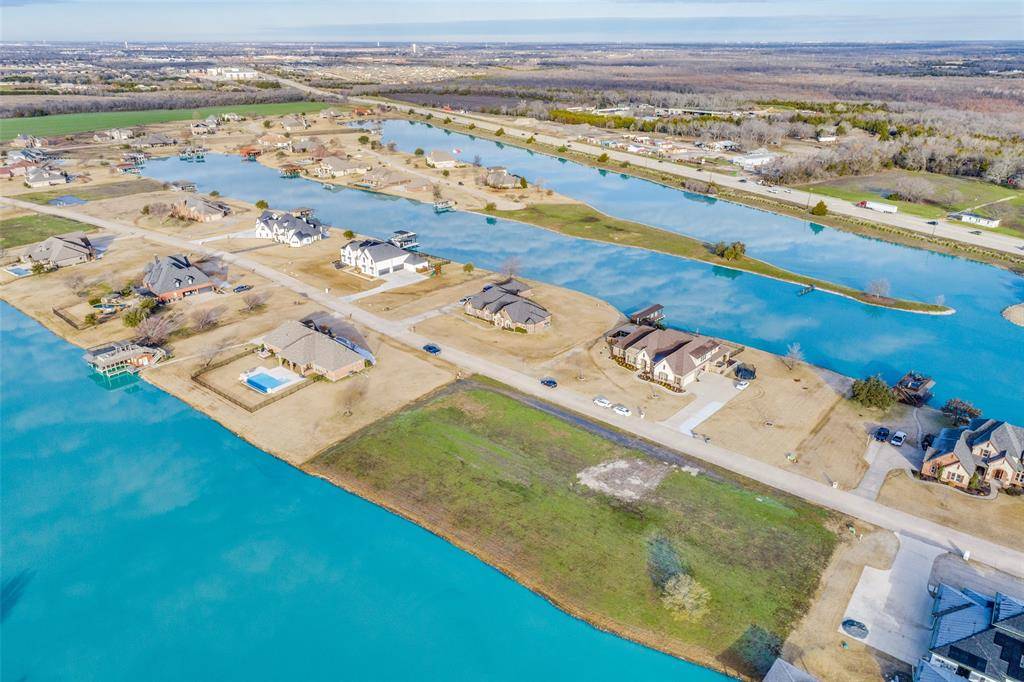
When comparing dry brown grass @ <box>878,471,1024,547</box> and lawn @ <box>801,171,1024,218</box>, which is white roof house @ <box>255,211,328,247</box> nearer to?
dry brown grass @ <box>878,471,1024,547</box>

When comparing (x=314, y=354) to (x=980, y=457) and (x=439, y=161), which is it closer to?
(x=980, y=457)

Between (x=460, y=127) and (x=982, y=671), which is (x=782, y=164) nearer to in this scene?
(x=460, y=127)

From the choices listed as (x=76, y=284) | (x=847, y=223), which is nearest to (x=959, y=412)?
(x=847, y=223)

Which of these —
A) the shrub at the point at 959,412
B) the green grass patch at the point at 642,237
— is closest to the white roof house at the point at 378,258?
the green grass patch at the point at 642,237

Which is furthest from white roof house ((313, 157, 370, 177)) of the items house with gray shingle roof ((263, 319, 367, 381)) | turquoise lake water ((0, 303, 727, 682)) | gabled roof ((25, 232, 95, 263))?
turquoise lake water ((0, 303, 727, 682))

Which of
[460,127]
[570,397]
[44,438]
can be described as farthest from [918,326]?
[460,127]

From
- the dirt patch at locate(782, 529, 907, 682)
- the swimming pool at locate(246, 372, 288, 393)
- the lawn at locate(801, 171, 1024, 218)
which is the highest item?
the lawn at locate(801, 171, 1024, 218)
